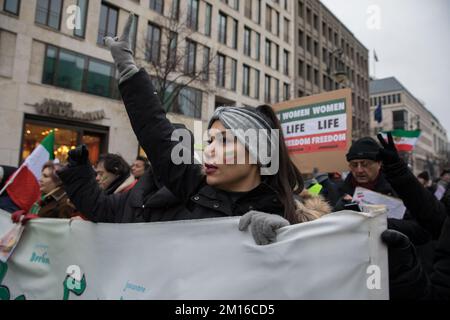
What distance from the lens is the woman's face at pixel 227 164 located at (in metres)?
1.61

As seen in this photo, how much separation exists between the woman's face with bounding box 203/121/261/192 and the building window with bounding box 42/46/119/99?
51.2ft

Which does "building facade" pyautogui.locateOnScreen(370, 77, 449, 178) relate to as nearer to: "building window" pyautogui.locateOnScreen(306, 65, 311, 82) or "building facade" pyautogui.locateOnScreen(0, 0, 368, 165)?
"building window" pyautogui.locateOnScreen(306, 65, 311, 82)

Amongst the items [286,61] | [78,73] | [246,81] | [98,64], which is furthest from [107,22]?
[286,61]

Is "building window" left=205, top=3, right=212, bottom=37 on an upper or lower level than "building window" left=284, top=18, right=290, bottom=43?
lower

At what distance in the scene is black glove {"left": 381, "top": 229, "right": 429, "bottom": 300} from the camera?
110cm

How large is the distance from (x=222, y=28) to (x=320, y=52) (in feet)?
58.3

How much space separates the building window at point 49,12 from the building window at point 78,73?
3.53 ft

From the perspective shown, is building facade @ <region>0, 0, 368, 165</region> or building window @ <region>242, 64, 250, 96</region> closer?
building facade @ <region>0, 0, 368, 165</region>

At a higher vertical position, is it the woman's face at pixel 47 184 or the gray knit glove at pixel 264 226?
the woman's face at pixel 47 184

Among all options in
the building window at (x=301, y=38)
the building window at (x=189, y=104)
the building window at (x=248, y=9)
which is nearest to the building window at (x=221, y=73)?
the building window at (x=189, y=104)

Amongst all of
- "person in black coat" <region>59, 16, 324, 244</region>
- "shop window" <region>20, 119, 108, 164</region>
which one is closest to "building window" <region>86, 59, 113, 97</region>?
"shop window" <region>20, 119, 108, 164</region>

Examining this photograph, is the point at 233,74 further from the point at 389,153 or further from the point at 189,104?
the point at 389,153

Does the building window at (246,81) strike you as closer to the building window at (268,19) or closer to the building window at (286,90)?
the building window at (286,90)

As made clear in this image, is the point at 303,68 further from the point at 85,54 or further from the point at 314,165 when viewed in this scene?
the point at 314,165
